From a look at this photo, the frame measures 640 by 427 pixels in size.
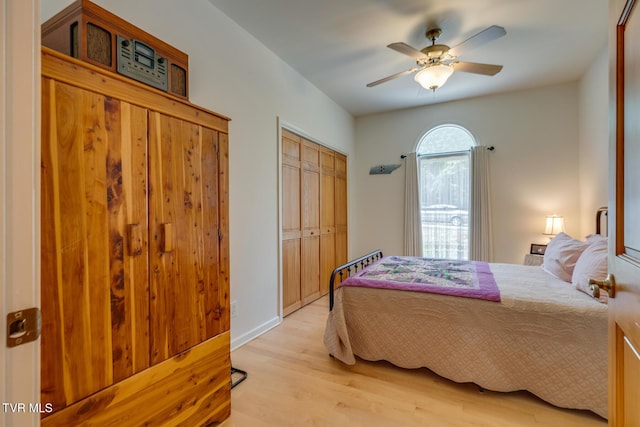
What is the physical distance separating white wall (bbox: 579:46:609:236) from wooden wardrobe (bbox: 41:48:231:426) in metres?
3.62

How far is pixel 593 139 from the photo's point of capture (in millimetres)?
3291

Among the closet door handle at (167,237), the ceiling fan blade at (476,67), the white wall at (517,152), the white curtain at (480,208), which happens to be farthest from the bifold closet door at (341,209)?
the closet door handle at (167,237)

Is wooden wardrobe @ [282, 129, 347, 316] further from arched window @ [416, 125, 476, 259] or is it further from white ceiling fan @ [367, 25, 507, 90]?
white ceiling fan @ [367, 25, 507, 90]

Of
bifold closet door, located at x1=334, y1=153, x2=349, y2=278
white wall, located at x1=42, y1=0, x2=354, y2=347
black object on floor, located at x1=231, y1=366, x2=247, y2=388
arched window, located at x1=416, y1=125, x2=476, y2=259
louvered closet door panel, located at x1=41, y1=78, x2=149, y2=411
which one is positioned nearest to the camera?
louvered closet door panel, located at x1=41, y1=78, x2=149, y2=411

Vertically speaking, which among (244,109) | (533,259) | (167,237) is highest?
(244,109)

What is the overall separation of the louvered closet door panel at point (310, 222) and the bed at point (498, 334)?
143cm

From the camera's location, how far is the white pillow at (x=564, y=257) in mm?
2330

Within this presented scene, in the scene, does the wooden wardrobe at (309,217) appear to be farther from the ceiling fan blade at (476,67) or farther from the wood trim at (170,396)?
the ceiling fan blade at (476,67)

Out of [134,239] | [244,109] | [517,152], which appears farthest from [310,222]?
[517,152]

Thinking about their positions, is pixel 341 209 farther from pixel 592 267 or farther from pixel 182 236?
pixel 182 236

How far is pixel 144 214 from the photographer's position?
4.26ft

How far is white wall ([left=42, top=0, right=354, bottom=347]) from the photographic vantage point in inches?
85.3

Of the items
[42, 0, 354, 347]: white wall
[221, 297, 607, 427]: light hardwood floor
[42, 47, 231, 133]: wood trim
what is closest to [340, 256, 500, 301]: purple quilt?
[221, 297, 607, 427]: light hardwood floor

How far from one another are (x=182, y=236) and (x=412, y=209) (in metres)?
3.93
